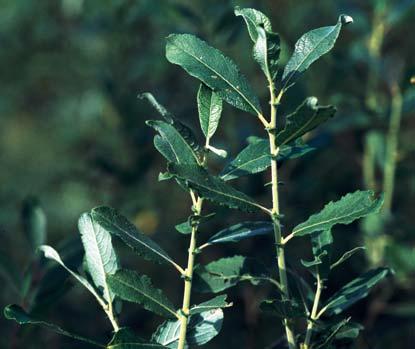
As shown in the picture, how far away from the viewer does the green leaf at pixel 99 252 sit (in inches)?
32.0

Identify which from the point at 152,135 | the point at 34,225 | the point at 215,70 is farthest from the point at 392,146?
the point at 215,70

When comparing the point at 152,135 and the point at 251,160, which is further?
the point at 152,135

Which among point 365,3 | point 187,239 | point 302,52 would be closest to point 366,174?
point 187,239

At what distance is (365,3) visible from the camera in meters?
2.26

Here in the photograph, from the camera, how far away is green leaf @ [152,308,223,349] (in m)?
0.79

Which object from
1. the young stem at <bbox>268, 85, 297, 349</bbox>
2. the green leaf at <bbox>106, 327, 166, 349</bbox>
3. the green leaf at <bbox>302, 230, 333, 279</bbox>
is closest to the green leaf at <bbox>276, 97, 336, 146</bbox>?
the young stem at <bbox>268, 85, 297, 349</bbox>

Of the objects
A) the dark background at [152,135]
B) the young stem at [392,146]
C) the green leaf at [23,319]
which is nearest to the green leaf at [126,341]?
the green leaf at [23,319]

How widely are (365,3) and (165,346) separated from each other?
1.71 meters

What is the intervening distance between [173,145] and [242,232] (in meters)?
0.12

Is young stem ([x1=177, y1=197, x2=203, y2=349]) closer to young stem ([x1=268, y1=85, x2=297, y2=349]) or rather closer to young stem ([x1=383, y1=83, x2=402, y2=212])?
young stem ([x1=268, y1=85, x2=297, y2=349])

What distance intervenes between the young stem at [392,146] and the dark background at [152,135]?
0.03 m

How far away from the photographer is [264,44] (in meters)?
0.74

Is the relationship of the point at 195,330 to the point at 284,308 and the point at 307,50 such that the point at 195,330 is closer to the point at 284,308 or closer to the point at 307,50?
the point at 284,308

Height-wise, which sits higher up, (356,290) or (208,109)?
(208,109)
